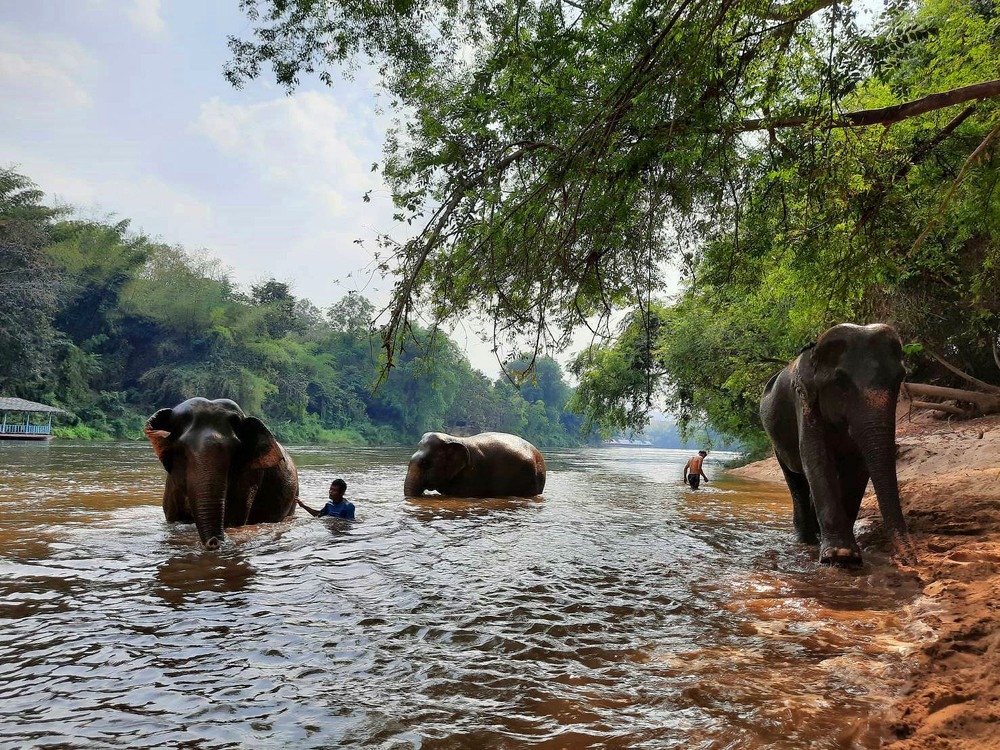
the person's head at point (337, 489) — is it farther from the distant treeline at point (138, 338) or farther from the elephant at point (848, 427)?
the distant treeline at point (138, 338)

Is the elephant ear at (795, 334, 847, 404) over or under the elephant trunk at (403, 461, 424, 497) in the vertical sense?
over

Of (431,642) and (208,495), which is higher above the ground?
(208,495)

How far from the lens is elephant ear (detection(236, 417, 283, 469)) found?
25.6 feet

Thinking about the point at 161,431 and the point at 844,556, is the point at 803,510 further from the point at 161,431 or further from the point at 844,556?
the point at 161,431

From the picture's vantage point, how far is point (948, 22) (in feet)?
26.1

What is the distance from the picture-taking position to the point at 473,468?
1354cm

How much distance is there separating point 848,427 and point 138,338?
55.9 m

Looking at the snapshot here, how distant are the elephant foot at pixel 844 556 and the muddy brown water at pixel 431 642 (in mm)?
136

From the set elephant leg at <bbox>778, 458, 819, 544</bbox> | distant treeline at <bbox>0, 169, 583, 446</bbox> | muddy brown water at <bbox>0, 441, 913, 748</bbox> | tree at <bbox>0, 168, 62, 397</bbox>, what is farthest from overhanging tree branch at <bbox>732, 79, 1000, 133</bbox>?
tree at <bbox>0, 168, 62, 397</bbox>

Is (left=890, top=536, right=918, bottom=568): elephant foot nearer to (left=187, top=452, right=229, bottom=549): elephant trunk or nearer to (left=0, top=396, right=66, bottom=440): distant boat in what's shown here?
(left=187, top=452, right=229, bottom=549): elephant trunk

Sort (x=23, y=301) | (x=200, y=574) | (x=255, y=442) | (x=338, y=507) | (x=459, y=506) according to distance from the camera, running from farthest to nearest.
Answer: (x=23, y=301), (x=459, y=506), (x=338, y=507), (x=255, y=442), (x=200, y=574)

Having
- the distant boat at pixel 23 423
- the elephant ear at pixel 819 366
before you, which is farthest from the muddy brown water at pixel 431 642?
the distant boat at pixel 23 423

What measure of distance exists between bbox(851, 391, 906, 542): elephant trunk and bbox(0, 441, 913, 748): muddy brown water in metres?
0.52

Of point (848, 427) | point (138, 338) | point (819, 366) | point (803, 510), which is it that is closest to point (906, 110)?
point (819, 366)
